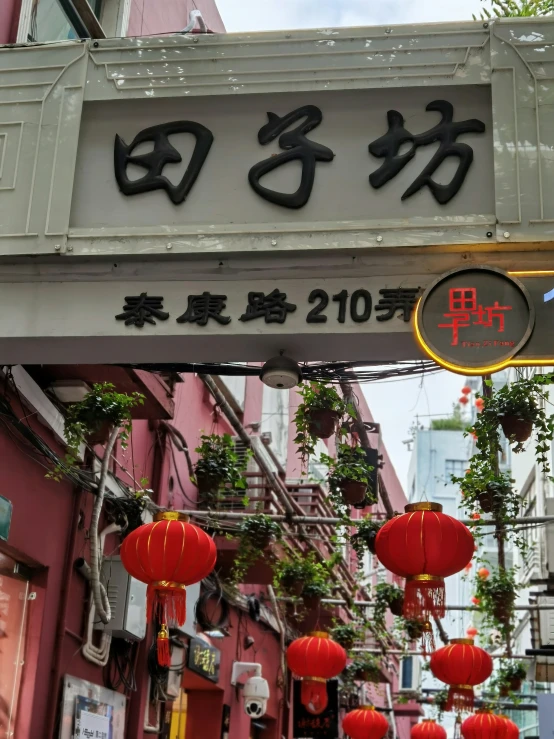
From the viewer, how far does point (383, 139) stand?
6359mm

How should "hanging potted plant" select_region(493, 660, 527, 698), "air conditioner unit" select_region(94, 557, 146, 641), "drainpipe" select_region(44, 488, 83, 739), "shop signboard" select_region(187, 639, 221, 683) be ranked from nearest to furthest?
1. "drainpipe" select_region(44, 488, 83, 739)
2. "air conditioner unit" select_region(94, 557, 146, 641)
3. "shop signboard" select_region(187, 639, 221, 683)
4. "hanging potted plant" select_region(493, 660, 527, 698)

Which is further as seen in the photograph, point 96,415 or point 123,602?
point 123,602

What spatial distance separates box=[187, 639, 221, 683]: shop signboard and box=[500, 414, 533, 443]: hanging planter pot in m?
5.57

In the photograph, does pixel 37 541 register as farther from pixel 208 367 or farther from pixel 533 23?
pixel 533 23

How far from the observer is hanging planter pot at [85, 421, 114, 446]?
8.47 m

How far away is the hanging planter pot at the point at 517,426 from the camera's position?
27.4 ft

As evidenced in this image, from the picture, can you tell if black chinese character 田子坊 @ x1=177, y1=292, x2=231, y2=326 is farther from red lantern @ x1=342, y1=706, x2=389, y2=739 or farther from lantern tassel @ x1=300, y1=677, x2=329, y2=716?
red lantern @ x1=342, y1=706, x2=389, y2=739

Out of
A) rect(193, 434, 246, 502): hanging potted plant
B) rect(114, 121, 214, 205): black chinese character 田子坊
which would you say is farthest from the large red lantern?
rect(114, 121, 214, 205): black chinese character 田子坊

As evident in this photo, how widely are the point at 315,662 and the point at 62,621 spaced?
183 inches

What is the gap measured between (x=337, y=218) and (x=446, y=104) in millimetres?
1042

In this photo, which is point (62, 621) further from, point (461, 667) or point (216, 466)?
point (461, 667)

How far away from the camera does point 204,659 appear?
12.6 meters

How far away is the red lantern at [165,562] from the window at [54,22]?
4.43 m

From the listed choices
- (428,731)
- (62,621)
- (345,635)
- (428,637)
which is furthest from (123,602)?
(428,731)
